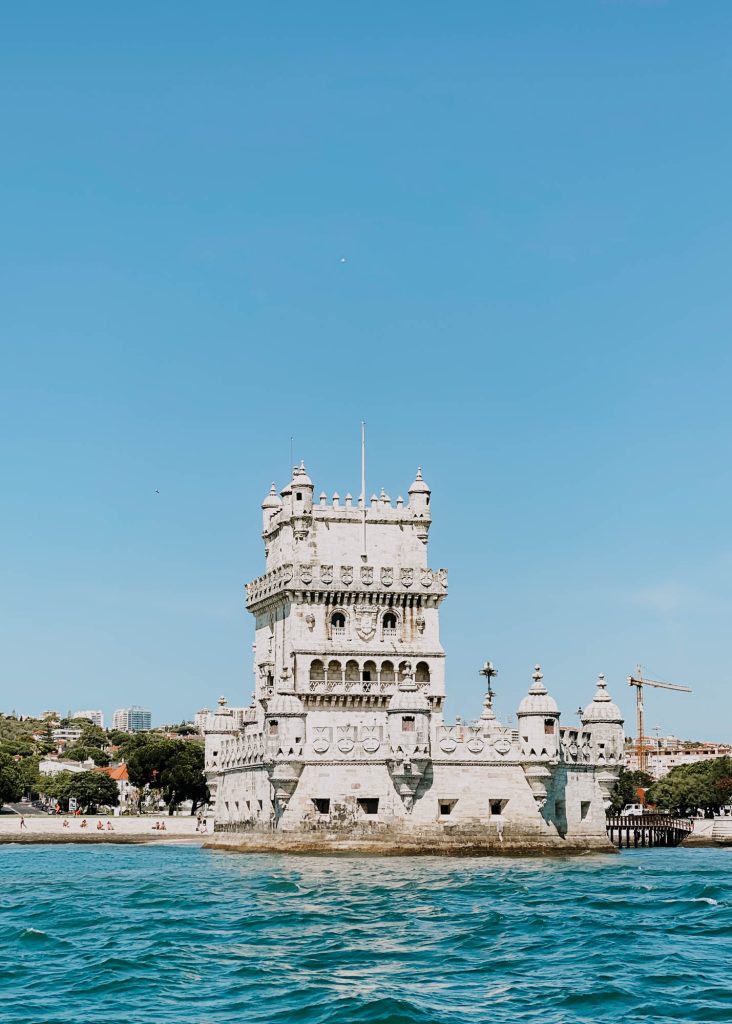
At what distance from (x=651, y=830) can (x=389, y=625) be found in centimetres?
4107

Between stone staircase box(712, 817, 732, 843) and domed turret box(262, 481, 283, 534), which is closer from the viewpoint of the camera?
domed turret box(262, 481, 283, 534)

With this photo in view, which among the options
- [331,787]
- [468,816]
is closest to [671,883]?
[468,816]

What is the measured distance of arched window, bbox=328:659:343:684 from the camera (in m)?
83.0

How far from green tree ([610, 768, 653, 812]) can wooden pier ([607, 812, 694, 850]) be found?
35510mm

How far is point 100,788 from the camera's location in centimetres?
16050

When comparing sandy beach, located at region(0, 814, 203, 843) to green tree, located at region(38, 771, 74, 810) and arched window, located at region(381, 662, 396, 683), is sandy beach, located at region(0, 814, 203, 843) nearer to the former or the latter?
arched window, located at region(381, 662, 396, 683)

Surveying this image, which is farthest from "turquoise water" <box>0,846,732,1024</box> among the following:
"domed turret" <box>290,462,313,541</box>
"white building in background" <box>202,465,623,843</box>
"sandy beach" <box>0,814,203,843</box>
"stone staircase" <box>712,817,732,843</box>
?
"stone staircase" <box>712,817,732,843</box>

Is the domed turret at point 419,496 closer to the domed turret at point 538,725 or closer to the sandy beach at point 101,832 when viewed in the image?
the domed turret at point 538,725

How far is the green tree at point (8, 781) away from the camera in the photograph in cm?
14125

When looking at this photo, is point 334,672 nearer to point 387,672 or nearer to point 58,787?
point 387,672

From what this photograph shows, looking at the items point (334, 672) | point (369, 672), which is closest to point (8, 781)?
point (334, 672)

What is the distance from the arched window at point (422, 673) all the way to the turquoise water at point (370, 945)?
58.5 feet

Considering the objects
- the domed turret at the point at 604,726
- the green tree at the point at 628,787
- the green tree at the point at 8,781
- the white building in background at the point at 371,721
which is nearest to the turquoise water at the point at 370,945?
the white building in background at the point at 371,721

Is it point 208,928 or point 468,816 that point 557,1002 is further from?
point 468,816
